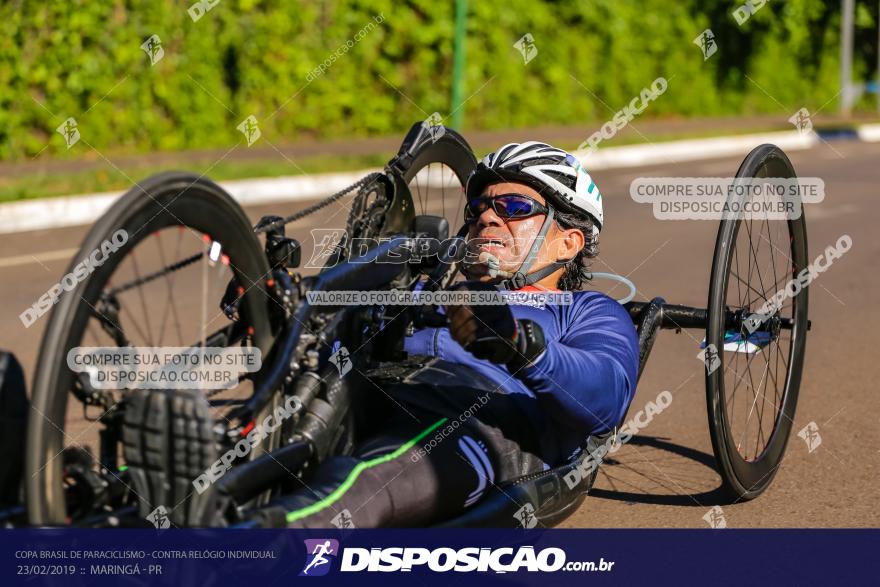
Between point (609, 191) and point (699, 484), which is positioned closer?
point (699, 484)

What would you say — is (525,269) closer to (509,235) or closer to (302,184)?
(509,235)

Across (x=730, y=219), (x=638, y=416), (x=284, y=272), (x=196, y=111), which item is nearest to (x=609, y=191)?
(x=196, y=111)

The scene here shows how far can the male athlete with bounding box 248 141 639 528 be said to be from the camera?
2.98 meters

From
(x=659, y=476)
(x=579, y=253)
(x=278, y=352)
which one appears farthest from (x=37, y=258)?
(x=278, y=352)

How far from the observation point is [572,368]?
320 centimetres

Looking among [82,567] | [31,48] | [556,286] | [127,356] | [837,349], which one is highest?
[31,48]

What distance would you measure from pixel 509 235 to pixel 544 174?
20 centimetres

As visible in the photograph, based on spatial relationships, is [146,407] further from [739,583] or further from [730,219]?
[730,219]

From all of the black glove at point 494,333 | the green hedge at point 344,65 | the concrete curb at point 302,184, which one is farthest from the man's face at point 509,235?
the green hedge at point 344,65

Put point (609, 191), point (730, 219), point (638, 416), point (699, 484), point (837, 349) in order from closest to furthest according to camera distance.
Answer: point (730, 219) → point (699, 484) → point (638, 416) → point (837, 349) → point (609, 191)

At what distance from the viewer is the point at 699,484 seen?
14.3 ft

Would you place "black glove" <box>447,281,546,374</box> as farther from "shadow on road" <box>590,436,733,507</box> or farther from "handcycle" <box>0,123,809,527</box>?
"shadow on road" <box>590,436,733,507</box>

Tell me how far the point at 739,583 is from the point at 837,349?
3.29 meters

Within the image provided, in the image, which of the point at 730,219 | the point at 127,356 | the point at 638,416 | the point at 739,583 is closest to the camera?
the point at 127,356
